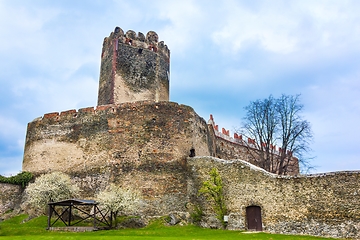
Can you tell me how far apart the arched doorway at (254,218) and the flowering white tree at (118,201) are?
664 cm

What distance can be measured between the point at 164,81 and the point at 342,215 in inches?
760

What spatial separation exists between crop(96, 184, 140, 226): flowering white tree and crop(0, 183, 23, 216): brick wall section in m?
9.01

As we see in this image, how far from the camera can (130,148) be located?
2552cm

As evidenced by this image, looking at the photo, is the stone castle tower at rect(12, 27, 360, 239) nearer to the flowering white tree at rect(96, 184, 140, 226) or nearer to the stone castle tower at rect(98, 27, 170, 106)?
the stone castle tower at rect(98, 27, 170, 106)

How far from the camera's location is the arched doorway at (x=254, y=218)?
69.8 ft

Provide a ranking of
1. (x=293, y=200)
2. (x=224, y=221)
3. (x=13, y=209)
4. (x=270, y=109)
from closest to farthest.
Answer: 1. (x=293, y=200)
2. (x=224, y=221)
3. (x=13, y=209)
4. (x=270, y=109)

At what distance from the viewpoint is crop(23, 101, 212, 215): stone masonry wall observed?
963 inches

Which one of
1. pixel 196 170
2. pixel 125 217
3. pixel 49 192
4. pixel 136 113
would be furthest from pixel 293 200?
pixel 49 192

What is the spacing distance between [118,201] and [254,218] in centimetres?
783

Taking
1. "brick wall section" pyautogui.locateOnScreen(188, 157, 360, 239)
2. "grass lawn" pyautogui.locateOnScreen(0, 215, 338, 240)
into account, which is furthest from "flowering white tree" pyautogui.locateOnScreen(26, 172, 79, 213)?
"brick wall section" pyautogui.locateOnScreen(188, 157, 360, 239)

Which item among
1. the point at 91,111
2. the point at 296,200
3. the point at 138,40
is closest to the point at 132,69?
the point at 138,40

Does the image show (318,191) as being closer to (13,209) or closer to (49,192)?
(49,192)

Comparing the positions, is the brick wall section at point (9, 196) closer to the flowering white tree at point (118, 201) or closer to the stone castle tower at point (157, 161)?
the stone castle tower at point (157, 161)

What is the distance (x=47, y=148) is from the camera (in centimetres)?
2866
